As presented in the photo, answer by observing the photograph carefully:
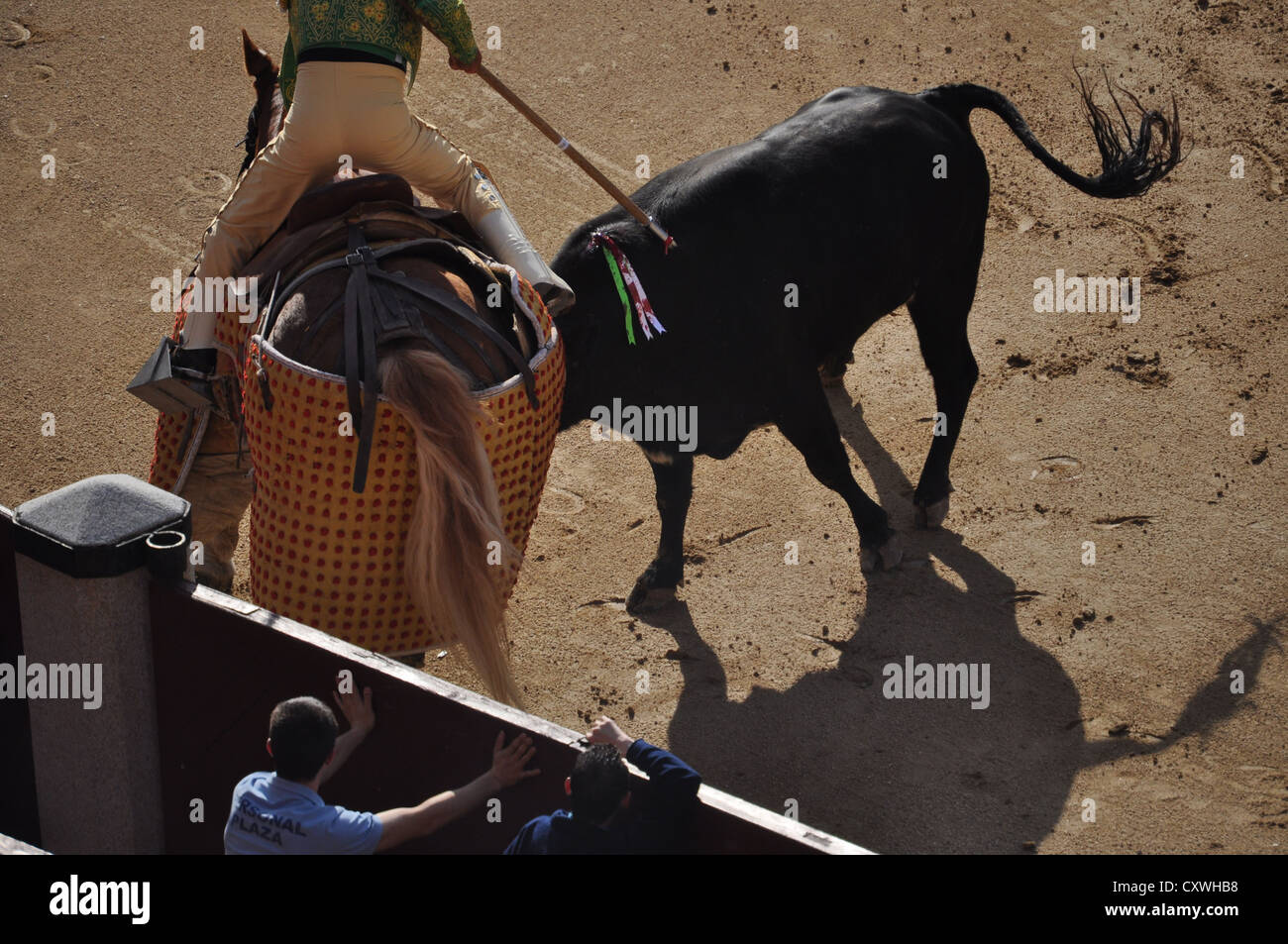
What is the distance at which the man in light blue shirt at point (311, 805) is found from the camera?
2871 millimetres

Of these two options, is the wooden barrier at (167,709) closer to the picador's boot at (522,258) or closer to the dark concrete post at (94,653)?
the dark concrete post at (94,653)

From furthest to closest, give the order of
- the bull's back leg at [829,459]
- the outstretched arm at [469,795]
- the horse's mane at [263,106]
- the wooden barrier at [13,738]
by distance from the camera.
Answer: the horse's mane at [263,106] → the bull's back leg at [829,459] → the wooden barrier at [13,738] → the outstretched arm at [469,795]

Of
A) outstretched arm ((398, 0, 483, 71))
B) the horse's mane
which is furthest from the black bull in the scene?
the horse's mane

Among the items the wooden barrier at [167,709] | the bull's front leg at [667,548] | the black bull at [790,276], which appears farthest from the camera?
the bull's front leg at [667,548]

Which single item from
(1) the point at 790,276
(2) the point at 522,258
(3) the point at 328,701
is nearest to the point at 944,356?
(1) the point at 790,276

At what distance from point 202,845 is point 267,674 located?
0.62 m

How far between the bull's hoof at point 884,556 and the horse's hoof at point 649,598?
2.52 ft

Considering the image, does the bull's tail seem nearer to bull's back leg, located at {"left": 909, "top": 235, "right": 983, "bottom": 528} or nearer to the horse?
bull's back leg, located at {"left": 909, "top": 235, "right": 983, "bottom": 528}

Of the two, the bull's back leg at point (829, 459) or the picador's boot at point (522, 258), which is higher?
the picador's boot at point (522, 258)

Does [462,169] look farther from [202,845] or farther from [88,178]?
[88,178]

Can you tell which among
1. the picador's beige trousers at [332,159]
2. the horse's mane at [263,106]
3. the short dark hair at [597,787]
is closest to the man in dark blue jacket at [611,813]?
the short dark hair at [597,787]

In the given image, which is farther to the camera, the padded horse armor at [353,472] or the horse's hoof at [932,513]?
the horse's hoof at [932,513]

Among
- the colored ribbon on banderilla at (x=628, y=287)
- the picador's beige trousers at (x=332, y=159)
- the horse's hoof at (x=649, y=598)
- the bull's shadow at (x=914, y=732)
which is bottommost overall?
the bull's shadow at (x=914, y=732)

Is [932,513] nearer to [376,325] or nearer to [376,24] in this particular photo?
[376,325]
